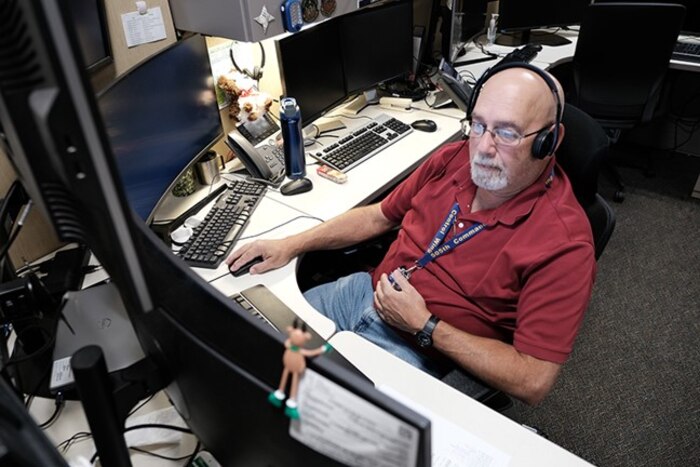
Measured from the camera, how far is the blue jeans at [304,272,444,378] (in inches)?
53.0

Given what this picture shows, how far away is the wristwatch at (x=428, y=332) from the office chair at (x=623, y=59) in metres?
2.15

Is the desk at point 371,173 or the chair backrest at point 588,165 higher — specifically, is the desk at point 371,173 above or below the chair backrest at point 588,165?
below

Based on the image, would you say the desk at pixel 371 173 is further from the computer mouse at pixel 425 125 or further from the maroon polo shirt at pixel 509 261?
the maroon polo shirt at pixel 509 261

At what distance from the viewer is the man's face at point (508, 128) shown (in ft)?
4.08

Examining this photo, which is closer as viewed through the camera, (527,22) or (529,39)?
(527,22)

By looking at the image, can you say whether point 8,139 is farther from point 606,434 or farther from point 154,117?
point 606,434

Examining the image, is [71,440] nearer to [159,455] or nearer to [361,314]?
[159,455]

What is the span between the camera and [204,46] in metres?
1.63

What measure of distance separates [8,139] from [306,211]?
1.19 metres

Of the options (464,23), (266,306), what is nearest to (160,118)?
(266,306)

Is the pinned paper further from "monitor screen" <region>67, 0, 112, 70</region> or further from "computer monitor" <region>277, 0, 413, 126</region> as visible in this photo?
"computer monitor" <region>277, 0, 413, 126</region>

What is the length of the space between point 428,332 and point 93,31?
1.17 meters

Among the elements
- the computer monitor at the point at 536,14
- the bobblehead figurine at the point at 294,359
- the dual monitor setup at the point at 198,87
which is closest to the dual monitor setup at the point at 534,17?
the computer monitor at the point at 536,14

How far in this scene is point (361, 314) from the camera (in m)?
1.49
